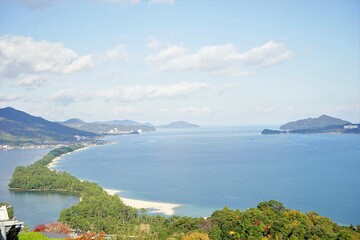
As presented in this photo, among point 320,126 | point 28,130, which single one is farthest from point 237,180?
point 320,126

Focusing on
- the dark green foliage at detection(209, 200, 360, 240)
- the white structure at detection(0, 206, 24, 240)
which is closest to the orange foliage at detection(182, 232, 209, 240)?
the dark green foliage at detection(209, 200, 360, 240)

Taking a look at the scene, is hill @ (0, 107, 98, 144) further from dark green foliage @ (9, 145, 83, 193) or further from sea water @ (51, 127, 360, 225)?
dark green foliage @ (9, 145, 83, 193)

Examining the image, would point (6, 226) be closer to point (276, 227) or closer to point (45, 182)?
point (276, 227)

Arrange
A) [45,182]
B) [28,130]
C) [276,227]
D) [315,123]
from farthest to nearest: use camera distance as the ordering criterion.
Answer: [315,123], [28,130], [45,182], [276,227]

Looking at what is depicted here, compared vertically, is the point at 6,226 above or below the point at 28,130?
below

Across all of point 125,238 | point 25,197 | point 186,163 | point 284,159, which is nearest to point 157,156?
point 186,163

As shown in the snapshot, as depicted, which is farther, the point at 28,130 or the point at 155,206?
the point at 28,130

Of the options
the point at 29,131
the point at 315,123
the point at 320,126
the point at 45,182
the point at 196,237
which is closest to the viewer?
the point at 196,237
